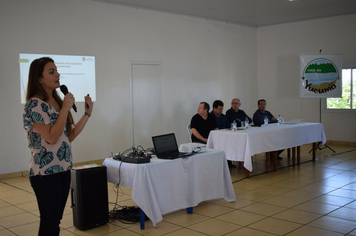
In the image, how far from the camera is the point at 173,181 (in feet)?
11.8

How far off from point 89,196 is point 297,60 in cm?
779

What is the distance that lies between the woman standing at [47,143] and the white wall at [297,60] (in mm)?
8271

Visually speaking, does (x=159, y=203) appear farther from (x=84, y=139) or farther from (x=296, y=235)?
(x=84, y=139)

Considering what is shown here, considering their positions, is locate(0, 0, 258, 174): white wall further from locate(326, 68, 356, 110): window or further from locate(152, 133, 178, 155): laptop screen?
locate(152, 133, 178, 155): laptop screen

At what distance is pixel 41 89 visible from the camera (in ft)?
7.02

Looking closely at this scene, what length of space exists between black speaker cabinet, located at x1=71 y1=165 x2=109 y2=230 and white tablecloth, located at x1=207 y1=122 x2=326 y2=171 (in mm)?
2536

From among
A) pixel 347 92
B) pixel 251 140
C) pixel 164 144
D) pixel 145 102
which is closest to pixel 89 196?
pixel 164 144

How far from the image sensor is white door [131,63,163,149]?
745cm

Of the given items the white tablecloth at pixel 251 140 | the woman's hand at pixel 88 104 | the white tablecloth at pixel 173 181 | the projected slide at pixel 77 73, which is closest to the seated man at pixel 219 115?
the white tablecloth at pixel 251 140

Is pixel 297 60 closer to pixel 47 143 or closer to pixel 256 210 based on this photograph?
pixel 256 210

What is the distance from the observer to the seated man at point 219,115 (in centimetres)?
630

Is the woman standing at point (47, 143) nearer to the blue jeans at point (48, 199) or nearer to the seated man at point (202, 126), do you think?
the blue jeans at point (48, 199)

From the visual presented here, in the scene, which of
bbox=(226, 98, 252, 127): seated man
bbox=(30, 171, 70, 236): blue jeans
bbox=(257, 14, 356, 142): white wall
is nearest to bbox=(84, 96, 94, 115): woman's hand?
bbox=(30, 171, 70, 236): blue jeans

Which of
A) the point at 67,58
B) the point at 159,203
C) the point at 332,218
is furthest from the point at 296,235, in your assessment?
the point at 67,58
